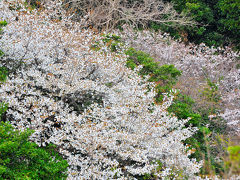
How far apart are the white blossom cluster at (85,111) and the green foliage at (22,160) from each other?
1.06ft

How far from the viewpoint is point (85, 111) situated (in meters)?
4.50

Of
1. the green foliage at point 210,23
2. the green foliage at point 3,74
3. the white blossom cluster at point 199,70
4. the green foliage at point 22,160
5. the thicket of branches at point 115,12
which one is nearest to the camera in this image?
the green foliage at point 22,160

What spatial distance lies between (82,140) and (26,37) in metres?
2.97

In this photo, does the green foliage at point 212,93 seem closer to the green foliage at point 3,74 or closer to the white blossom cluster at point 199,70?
the white blossom cluster at point 199,70

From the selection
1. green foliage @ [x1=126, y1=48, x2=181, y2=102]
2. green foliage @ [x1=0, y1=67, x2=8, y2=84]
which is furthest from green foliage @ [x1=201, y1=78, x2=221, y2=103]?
green foliage @ [x1=0, y1=67, x2=8, y2=84]

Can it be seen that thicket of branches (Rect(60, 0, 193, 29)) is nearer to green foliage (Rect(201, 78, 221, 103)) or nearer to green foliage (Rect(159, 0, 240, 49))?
green foliage (Rect(159, 0, 240, 49))

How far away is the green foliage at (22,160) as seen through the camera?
9.72 feet

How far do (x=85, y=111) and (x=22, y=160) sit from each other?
1578 millimetres

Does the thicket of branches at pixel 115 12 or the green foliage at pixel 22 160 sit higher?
the thicket of branches at pixel 115 12

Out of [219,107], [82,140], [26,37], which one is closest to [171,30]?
[219,107]

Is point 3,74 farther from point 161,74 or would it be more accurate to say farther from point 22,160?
point 161,74

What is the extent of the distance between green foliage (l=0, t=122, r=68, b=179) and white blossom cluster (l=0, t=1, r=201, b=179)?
1.06 feet

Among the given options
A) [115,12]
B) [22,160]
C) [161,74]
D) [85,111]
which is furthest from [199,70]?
[22,160]

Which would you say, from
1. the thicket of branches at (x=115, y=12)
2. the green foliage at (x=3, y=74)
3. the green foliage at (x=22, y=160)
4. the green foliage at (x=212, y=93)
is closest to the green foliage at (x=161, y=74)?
the green foliage at (x=212, y=93)
